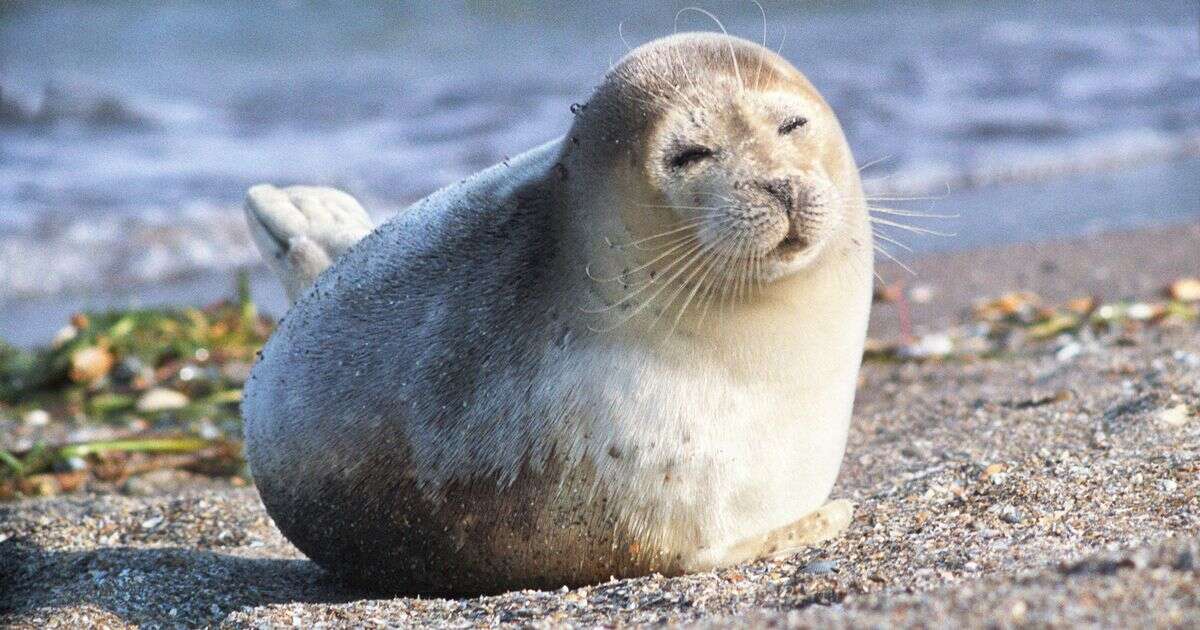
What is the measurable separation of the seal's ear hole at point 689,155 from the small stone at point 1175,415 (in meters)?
2.08

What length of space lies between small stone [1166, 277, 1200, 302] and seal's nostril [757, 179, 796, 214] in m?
4.97

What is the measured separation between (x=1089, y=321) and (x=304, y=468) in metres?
4.80

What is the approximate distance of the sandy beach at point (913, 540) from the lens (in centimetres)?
299

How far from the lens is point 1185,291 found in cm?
812

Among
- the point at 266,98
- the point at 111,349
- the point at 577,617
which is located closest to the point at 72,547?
the point at 577,617

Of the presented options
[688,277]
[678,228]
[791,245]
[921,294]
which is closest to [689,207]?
[678,228]

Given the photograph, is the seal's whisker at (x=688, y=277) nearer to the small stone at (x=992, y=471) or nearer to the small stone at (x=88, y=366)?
the small stone at (x=992, y=471)

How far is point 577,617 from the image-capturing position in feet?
12.4

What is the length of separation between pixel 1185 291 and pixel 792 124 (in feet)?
16.0

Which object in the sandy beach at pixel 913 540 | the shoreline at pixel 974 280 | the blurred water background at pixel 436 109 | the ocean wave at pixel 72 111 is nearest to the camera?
the sandy beach at pixel 913 540

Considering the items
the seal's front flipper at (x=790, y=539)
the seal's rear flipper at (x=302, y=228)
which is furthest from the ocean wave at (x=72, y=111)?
the seal's front flipper at (x=790, y=539)

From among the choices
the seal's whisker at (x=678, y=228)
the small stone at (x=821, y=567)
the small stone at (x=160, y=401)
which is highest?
the seal's whisker at (x=678, y=228)

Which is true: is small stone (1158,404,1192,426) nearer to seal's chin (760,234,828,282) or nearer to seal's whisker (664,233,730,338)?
seal's chin (760,234,828,282)

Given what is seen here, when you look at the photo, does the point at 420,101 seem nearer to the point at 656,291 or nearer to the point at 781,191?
the point at 656,291
